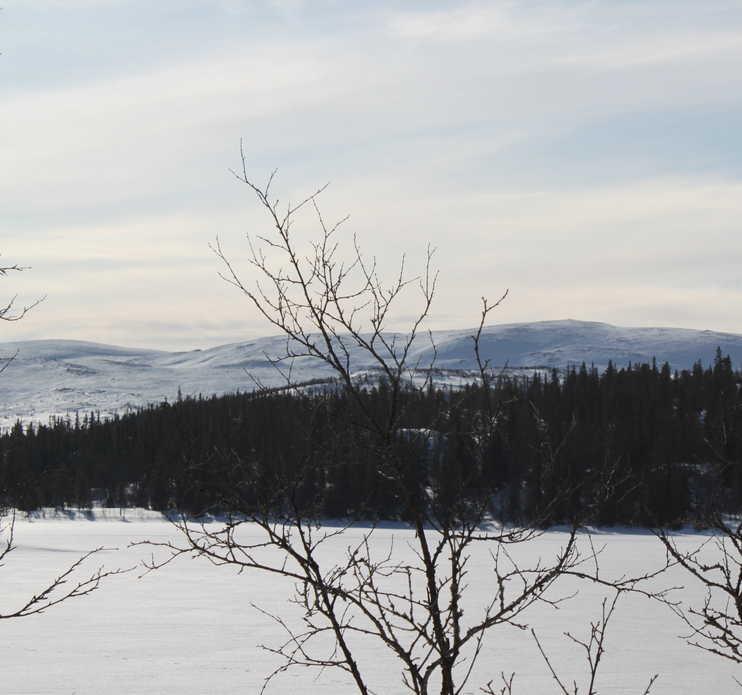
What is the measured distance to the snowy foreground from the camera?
711 inches

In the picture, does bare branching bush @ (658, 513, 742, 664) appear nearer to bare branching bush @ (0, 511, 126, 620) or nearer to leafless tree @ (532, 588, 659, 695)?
leafless tree @ (532, 588, 659, 695)

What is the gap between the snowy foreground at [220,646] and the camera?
59.2 feet

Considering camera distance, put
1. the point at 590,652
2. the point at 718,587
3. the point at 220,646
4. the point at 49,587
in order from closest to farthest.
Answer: the point at 49,587 → the point at 718,587 → the point at 590,652 → the point at 220,646

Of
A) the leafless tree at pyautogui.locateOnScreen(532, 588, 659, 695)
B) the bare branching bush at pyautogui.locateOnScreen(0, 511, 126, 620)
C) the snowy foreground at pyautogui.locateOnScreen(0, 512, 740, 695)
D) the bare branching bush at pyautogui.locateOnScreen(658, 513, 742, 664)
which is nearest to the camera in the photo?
the leafless tree at pyautogui.locateOnScreen(532, 588, 659, 695)

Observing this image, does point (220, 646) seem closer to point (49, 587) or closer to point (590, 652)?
point (590, 652)

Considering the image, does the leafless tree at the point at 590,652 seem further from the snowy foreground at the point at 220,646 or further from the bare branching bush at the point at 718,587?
the snowy foreground at the point at 220,646

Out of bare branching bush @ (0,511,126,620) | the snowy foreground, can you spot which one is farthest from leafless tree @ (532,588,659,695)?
bare branching bush @ (0,511,126,620)

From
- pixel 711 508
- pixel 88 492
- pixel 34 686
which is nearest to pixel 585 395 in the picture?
pixel 88 492

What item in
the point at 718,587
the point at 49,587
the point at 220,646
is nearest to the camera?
the point at 49,587

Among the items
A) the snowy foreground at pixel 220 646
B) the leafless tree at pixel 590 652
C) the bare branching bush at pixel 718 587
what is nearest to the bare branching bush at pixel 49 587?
the snowy foreground at pixel 220 646

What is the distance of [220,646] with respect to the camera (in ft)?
73.5

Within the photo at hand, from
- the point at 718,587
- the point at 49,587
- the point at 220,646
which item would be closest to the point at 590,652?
the point at 718,587

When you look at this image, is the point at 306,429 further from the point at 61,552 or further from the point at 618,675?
the point at 61,552

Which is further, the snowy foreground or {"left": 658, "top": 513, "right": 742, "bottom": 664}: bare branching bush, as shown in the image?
the snowy foreground
